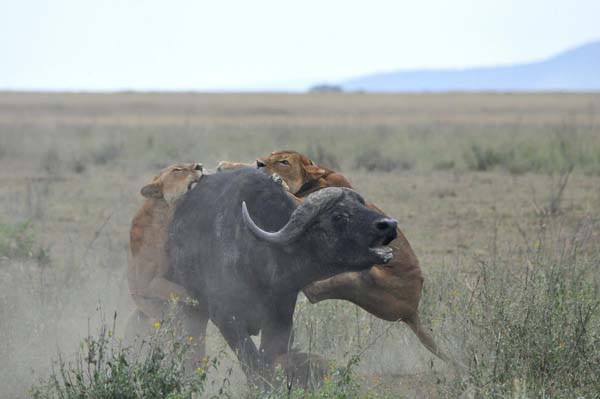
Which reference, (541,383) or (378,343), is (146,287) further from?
(541,383)

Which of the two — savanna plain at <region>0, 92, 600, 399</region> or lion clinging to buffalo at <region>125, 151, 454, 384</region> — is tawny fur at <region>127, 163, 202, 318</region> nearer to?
lion clinging to buffalo at <region>125, 151, 454, 384</region>

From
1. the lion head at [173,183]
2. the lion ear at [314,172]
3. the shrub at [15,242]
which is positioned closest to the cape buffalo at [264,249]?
the lion head at [173,183]

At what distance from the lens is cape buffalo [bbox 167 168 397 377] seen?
6352 millimetres

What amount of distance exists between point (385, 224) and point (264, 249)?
850mm

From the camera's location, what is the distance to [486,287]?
6.89 m

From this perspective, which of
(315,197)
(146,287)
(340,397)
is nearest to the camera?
(340,397)

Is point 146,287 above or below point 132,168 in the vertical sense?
above

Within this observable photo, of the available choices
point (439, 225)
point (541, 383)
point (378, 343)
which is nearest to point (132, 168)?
point (439, 225)

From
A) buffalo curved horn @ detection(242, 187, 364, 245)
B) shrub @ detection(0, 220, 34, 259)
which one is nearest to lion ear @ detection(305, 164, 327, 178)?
buffalo curved horn @ detection(242, 187, 364, 245)

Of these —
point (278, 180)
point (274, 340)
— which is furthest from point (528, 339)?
point (278, 180)

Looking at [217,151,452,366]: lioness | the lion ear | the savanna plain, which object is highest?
the lion ear

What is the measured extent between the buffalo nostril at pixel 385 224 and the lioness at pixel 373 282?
2.38 ft

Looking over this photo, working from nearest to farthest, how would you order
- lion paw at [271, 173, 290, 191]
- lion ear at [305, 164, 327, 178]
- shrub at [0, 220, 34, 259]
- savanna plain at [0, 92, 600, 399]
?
savanna plain at [0, 92, 600, 399]
lion paw at [271, 173, 290, 191]
lion ear at [305, 164, 327, 178]
shrub at [0, 220, 34, 259]

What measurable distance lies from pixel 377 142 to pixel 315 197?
76.1ft
